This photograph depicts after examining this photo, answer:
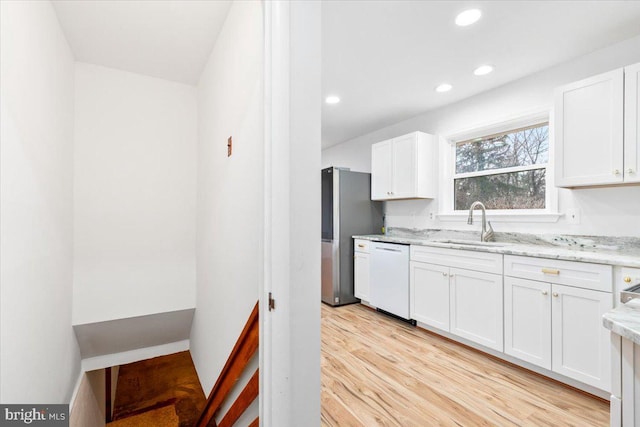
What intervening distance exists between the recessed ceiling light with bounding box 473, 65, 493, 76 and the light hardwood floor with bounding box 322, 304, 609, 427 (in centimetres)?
243

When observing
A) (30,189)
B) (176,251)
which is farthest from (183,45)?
(176,251)

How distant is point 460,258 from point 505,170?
1078mm

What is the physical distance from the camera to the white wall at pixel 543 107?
2.11 meters

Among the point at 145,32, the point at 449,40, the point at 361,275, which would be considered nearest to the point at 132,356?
the point at 361,275

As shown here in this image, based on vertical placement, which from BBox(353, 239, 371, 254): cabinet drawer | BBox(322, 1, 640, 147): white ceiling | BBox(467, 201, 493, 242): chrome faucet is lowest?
BBox(353, 239, 371, 254): cabinet drawer

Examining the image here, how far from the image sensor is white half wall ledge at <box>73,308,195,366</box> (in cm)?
248

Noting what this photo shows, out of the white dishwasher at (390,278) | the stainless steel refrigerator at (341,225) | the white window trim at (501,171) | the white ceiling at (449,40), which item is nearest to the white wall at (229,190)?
the white ceiling at (449,40)

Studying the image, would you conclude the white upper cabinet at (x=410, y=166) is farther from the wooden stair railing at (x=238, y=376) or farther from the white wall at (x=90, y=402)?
the white wall at (x=90, y=402)

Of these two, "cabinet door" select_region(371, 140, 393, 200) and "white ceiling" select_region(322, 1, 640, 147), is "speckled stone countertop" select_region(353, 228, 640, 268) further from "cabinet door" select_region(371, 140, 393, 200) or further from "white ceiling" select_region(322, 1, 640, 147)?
"white ceiling" select_region(322, 1, 640, 147)

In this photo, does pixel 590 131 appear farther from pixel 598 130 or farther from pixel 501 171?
pixel 501 171

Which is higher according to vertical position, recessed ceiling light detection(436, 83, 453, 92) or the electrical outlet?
recessed ceiling light detection(436, 83, 453, 92)

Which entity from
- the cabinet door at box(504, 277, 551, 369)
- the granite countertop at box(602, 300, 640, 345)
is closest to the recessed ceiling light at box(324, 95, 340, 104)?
the cabinet door at box(504, 277, 551, 369)

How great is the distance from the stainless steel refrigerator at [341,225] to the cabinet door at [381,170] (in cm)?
17

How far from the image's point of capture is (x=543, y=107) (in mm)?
2561
